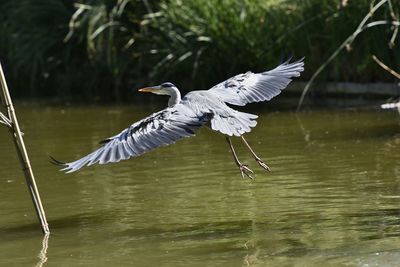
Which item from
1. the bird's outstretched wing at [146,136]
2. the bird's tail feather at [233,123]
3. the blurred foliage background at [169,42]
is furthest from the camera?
the blurred foliage background at [169,42]

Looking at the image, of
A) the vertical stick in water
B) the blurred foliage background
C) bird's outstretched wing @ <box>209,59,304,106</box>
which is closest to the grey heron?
bird's outstretched wing @ <box>209,59,304,106</box>

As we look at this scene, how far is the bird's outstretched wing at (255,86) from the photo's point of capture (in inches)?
303

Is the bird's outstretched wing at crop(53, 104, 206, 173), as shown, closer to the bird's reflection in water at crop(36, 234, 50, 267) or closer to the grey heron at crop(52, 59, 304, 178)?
the grey heron at crop(52, 59, 304, 178)

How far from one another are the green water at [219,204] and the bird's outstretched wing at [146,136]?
560 millimetres

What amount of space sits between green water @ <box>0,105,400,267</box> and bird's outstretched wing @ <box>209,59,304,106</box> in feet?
2.43

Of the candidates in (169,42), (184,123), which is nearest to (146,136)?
(184,123)

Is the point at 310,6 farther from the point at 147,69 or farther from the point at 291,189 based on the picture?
the point at 291,189

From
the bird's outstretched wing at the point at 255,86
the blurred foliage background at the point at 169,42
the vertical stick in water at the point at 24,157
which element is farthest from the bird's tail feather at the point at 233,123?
the blurred foliage background at the point at 169,42

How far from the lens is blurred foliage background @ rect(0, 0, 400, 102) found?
13.8 m

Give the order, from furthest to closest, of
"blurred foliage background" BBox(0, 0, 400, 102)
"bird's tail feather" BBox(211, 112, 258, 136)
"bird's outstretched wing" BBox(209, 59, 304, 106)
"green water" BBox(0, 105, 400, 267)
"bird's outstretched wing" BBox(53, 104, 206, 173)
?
"blurred foliage background" BBox(0, 0, 400, 102) < "bird's outstretched wing" BBox(209, 59, 304, 106) < "bird's tail feather" BBox(211, 112, 258, 136) < "bird's outstretched wing" BBox(53, 104, 206, 173) < "green water" BBox(0, 105, 400, 267)

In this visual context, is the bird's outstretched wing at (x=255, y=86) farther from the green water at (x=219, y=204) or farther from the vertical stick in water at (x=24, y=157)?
the vertical stick in water at (x=24, y=157)

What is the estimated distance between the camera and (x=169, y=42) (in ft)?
52.1

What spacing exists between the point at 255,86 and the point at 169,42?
8.02m

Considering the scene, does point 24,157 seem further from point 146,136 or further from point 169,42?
point 169,42
